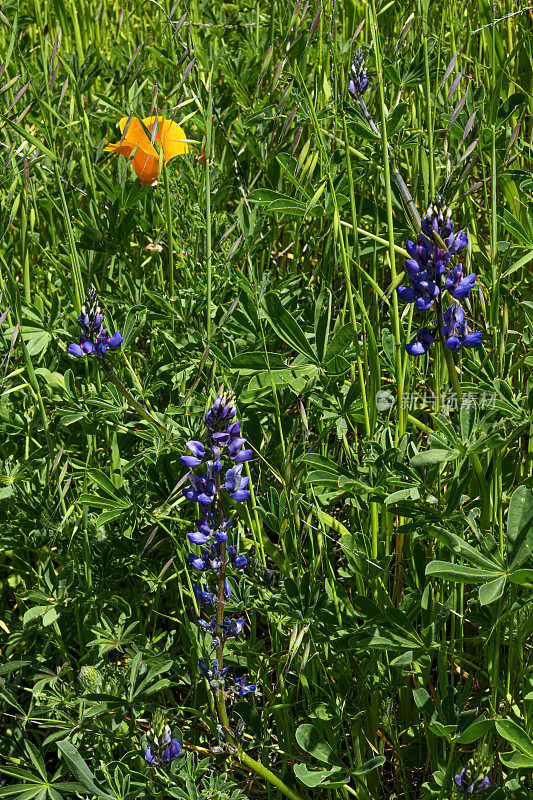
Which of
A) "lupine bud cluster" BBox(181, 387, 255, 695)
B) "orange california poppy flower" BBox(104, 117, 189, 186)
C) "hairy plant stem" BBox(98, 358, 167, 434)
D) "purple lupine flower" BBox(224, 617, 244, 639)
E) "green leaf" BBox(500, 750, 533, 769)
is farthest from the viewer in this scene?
"orange california poppy flower" BBox(104, 117, 189, 186)

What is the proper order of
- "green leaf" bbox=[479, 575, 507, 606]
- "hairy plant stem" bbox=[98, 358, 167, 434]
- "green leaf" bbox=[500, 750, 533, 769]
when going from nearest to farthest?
"green leaf" bbox=[479, 575, 507, 606] < "green leaf" bbox=[500, 750, 533, 769] < "hairy plant stem" bbox=[98, 358, 167, 434]

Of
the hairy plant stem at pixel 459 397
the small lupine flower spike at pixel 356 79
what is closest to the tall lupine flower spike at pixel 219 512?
the hairy plant stem at pixel 459 397

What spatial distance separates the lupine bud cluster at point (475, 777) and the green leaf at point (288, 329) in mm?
819

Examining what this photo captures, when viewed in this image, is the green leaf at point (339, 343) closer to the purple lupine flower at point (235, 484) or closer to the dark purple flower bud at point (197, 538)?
the purple lupine flower at point (235, 484)

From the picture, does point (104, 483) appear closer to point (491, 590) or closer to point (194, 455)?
point (194, 455)

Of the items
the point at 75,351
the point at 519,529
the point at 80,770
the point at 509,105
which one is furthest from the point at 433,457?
the point at 509,105

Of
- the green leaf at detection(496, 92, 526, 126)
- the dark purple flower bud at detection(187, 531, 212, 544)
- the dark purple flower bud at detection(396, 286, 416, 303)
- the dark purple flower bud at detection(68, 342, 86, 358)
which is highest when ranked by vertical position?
the green leaf at detection(496, 92, 526, 126)

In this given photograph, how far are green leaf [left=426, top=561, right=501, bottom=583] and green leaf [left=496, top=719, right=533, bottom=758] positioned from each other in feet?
0.76

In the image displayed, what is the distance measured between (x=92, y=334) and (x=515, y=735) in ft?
3.43

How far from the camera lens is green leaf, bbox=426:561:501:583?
1174mm

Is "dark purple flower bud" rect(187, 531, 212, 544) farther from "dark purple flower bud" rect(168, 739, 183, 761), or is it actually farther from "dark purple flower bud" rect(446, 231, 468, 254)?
"dark purple flower bud" rect(446, 231, 468, 254)

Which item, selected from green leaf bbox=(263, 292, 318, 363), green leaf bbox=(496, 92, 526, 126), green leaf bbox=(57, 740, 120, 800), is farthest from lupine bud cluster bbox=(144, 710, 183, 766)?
green leaf bbox=(496, 92, 526, 126)

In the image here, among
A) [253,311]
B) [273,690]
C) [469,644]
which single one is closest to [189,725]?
[273,690]

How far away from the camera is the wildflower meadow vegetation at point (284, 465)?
1.36 meters
